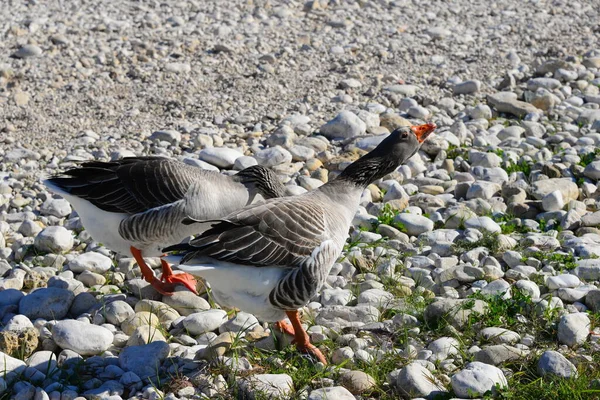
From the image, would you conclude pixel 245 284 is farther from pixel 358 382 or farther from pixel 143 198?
pixel 143 198

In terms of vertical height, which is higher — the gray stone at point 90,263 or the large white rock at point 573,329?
the large white rock at point 573,329

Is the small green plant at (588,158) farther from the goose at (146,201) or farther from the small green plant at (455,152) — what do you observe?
the goose at (146,201)

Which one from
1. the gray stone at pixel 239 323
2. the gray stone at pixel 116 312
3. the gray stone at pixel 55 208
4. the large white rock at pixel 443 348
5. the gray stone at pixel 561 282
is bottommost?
the gray stone at pixel 55 208

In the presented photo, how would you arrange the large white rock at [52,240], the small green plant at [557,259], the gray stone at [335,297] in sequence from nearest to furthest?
the gray stone at [335,297] < the small green plant at [557,259] < the large white rock at [52,240]

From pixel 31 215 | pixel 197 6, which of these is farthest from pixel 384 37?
pixel 31 215

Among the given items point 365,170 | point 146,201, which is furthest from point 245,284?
point 146,201

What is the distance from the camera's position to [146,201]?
672 cm

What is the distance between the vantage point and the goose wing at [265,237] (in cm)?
543

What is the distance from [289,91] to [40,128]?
3.35 metres

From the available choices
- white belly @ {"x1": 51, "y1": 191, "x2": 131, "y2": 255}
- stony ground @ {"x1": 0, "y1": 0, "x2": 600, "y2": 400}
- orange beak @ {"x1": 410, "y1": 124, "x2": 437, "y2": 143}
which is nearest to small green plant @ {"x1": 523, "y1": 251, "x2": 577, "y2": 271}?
stony ground @ {"x1": 0, "y1": 0, "x2": 600, "y2": 400}

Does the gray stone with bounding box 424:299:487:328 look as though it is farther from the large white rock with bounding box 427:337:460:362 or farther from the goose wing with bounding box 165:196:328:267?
the goose wing with bounding box 165:196:328:267

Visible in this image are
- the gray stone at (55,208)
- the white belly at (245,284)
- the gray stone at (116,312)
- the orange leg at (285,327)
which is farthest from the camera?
the gray stone at (55,208)

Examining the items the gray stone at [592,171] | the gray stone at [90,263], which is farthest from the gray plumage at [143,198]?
the gray stone at [592,171]

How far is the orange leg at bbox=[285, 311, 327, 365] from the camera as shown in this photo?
5.74 m
